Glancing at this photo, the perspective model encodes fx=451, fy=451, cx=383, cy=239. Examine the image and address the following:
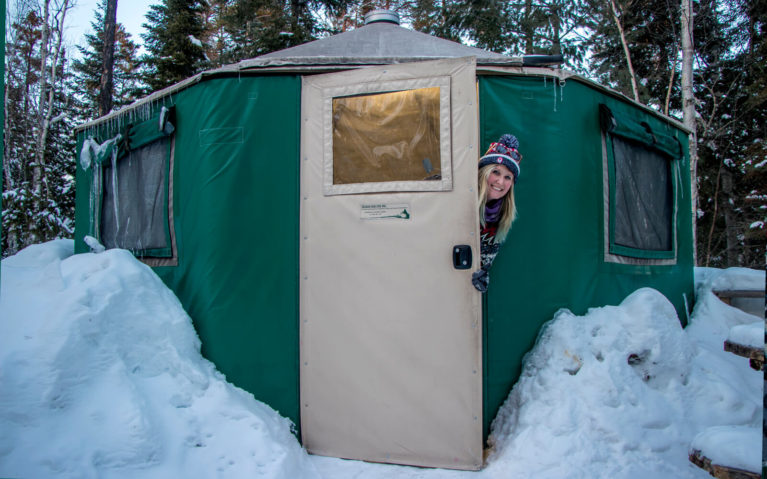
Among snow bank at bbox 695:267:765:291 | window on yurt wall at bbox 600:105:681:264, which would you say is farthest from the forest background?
window on yurt wall at bbox 600:105:681:264

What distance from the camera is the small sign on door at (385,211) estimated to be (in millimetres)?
2662

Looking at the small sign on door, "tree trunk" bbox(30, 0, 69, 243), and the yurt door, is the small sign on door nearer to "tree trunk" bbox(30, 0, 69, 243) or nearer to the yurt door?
the yurt door

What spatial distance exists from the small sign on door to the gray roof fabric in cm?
102

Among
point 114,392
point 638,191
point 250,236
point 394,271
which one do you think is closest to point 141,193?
point 250,236

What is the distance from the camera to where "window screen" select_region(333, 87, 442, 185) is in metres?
2.68

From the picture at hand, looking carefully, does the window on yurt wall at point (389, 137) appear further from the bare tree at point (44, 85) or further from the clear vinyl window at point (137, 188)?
the bare tree at point (44, 85)

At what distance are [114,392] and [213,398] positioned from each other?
1.64 ft

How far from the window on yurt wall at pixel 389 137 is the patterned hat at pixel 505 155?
273mm

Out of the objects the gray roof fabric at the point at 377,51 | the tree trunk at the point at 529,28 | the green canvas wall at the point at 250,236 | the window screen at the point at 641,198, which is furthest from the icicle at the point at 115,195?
the tree trunk at the point at 529,28

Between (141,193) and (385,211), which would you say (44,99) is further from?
(385,211)

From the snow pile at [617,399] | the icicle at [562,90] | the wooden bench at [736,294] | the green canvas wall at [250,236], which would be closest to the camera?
the snow pile at [617,399]

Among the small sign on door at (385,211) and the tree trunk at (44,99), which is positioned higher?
the tree trunk at (44,99)

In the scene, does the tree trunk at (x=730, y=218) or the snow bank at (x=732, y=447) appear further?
the tree trunk at (x=730, y=218)

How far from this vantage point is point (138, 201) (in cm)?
379
